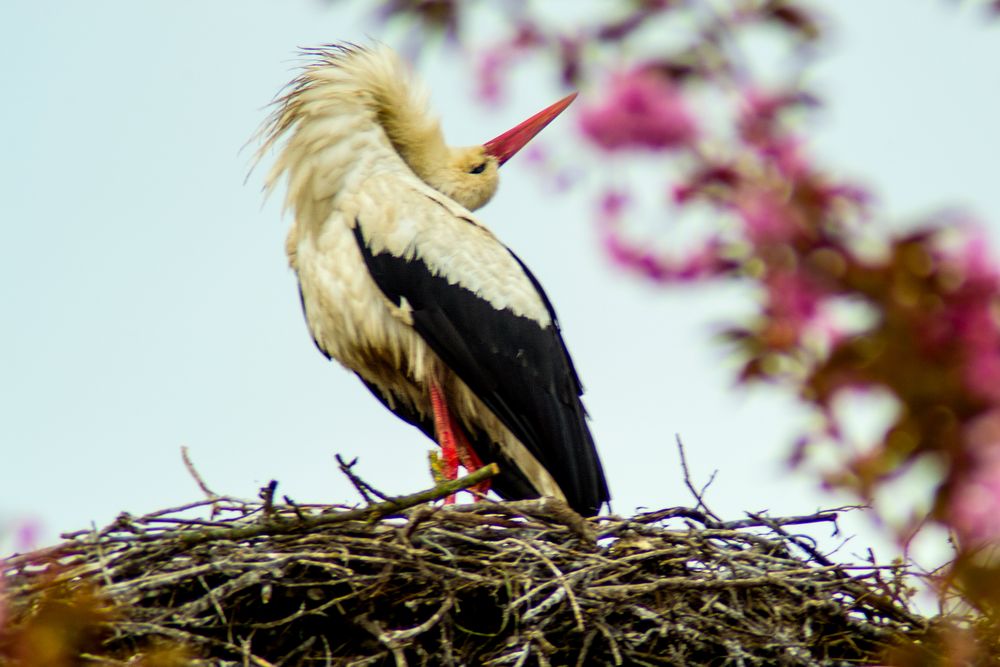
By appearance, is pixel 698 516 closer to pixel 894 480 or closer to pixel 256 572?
pixel 256 572

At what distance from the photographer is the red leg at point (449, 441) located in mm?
5000

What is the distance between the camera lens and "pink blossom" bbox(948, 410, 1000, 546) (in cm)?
133

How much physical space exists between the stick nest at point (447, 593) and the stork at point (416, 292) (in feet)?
3.48

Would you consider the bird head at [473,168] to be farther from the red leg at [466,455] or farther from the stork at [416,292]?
the red leg at [466,455]

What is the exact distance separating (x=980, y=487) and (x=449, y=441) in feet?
12.4

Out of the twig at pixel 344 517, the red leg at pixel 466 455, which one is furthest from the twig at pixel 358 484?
the red leg at pixel 466 455

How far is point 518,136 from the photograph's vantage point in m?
6.02

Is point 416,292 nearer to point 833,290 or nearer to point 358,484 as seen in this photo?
point 358,484

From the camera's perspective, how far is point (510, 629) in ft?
11.8

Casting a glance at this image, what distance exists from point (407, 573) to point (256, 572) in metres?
0.41

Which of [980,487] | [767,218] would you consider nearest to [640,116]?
[767,218]

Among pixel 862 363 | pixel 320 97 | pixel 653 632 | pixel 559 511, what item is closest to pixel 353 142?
pixel 320 97

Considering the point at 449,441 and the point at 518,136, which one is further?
the point at 518,136

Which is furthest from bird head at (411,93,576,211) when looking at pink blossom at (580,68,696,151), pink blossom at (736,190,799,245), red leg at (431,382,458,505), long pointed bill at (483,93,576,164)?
pink blossom at (736,190,799,245)
